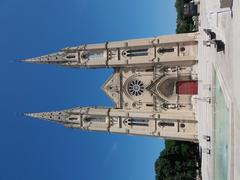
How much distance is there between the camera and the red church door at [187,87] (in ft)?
111

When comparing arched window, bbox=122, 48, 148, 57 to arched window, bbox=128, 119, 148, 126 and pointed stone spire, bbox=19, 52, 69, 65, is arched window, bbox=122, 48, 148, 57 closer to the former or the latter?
arched window, bbox=128, 119, 148, 126

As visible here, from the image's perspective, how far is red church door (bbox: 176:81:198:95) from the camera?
3378 centimetres

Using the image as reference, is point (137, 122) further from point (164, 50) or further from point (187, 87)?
point (164, 50)

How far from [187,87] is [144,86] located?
3.74 meters

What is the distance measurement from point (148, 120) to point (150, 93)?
7.92ft

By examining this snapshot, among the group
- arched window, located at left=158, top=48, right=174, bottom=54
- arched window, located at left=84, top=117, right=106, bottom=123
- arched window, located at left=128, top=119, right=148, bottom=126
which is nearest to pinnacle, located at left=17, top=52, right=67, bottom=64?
arched window, located at left=84, top=117, right=106, bottom=123

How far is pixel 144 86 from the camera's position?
3612 cm

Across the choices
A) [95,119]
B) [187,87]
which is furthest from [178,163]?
[187,87]

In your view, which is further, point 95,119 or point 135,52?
point 95,119

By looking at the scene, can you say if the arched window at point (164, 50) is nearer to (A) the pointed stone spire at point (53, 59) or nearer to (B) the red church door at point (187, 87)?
(B) the red church door at point (187, 87)

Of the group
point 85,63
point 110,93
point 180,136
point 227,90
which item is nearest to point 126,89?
point 110,93

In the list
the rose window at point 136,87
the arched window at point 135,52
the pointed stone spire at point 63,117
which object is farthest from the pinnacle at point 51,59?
the rose window at point 136,87

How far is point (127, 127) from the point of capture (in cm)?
3559

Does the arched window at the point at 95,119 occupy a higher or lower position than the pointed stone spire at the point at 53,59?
lower
